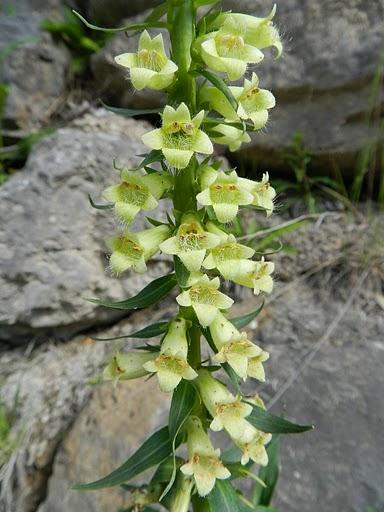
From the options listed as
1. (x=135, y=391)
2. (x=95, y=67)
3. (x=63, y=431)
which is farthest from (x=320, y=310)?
(x=95, y=67)

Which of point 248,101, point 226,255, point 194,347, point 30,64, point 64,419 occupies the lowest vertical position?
point 64,419

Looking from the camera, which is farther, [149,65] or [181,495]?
[181,495]

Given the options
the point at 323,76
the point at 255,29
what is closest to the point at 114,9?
the point at 323,76

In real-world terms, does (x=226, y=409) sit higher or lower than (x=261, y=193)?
lower

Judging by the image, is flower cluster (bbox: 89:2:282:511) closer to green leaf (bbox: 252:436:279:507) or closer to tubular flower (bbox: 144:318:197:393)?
tubular flower (bbox: 144:318:197:393)

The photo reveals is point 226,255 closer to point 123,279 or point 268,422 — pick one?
point 268,422

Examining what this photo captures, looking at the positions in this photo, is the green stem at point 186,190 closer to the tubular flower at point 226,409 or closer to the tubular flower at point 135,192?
the tubular flower at point 135,192

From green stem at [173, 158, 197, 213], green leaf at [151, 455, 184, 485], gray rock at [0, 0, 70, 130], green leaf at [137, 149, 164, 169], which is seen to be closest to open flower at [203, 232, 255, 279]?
green stem at [173, 158, 197, 213]
